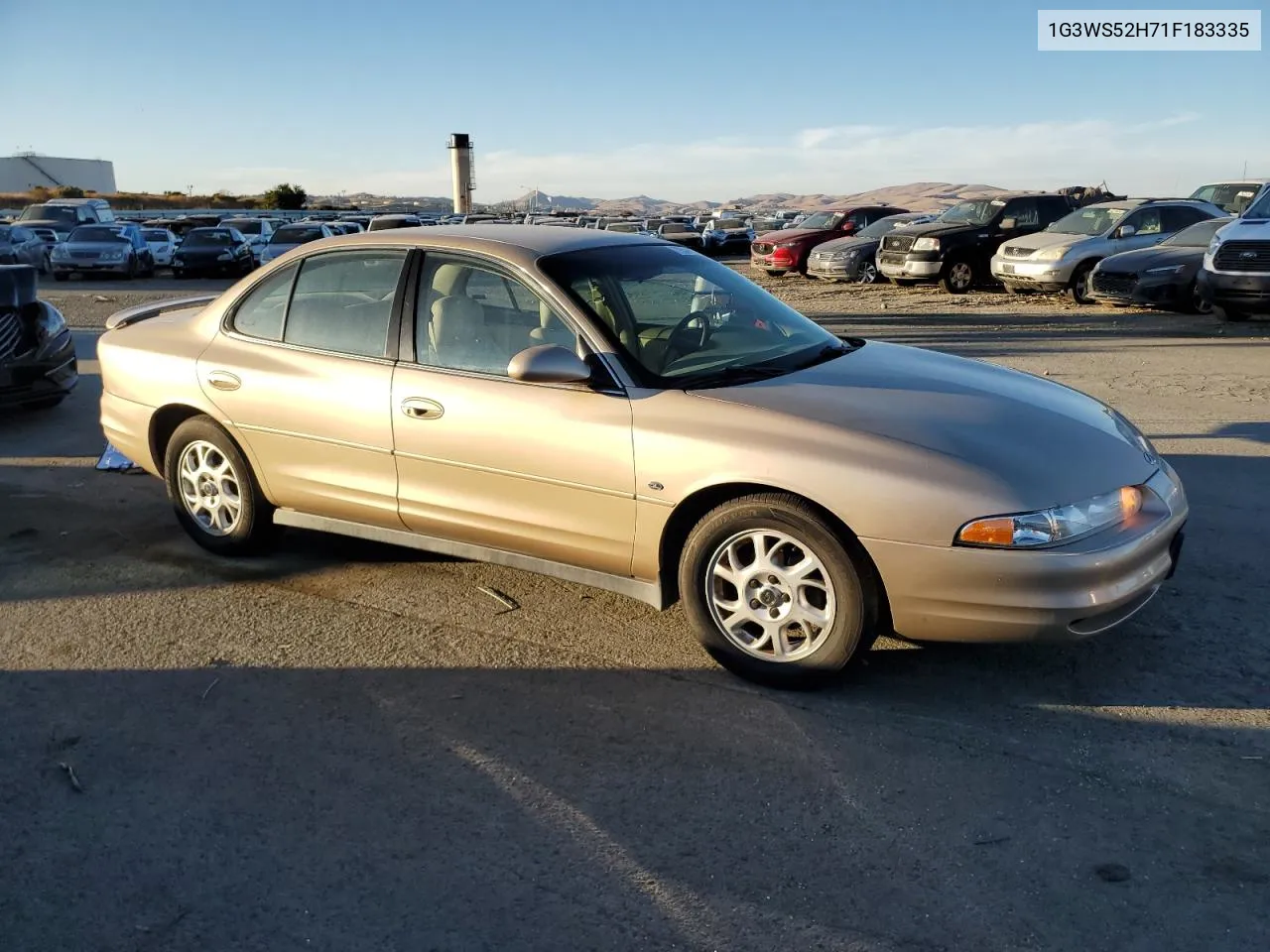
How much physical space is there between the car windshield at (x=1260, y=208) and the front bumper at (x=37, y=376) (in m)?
13.0

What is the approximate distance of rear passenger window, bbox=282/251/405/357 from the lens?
4699mm

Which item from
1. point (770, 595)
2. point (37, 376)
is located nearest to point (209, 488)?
point (770, 595)

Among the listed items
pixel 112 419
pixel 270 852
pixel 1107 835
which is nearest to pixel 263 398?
pixel 112 419

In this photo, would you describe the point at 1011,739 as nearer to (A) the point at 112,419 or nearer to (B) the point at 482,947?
(B) the point at 482,947

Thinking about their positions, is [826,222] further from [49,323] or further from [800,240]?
[49,323]

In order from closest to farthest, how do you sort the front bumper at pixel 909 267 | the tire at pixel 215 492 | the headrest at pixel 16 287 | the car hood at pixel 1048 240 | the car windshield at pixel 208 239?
1. the tire at pixel 215 492
2. the headrest at pixel 16 287
3. the car hood at pixel 1048 240
4. the front bumper at pixel 909 267
5. the car windshield at pixel 208 239

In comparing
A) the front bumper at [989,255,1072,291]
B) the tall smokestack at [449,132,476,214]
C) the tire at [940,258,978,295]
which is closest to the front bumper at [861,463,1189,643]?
the front bumper at [989,255,1072,291]

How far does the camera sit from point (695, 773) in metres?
3.31

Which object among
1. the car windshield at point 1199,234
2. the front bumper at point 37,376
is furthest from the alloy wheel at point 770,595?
the car windshield at point 1199,234

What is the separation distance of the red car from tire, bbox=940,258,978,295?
17.3ft

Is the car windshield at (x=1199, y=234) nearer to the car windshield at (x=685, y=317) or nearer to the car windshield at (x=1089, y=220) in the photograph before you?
the car windshield at (x=1089, y=220)

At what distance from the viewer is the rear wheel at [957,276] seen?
1888cm

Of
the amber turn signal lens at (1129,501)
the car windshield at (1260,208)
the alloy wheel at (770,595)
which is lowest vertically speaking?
the alloy wheel at (770,595)

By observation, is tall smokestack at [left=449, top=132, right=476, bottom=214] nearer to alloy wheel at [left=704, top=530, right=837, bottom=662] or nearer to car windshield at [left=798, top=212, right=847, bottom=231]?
car windshield at [left=798, top=212, right=847, bottom=231]
